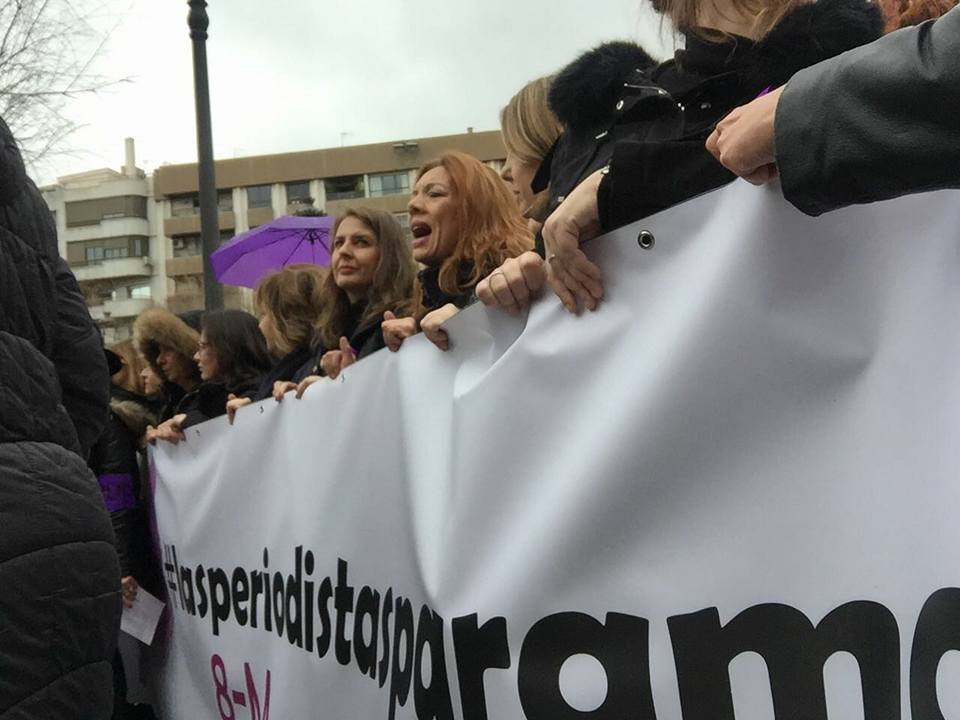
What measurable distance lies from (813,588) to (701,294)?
0.36 meters

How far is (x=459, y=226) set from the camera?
2.84 meters

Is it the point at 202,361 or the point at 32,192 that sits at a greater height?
the point at 32,192

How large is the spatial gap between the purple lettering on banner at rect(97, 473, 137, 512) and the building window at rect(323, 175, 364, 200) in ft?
197

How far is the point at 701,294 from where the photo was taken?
120 centimetres

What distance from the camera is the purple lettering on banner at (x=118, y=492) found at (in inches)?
155

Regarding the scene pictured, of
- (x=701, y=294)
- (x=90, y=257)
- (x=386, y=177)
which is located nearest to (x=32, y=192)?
(x=701, y=294)

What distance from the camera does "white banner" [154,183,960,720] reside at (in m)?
1.03

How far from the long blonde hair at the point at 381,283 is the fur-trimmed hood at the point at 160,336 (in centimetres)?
140

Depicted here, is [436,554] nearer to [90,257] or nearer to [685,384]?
[685,384]

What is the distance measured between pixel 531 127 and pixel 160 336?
8.86 feet

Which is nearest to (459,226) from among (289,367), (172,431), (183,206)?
(289,367)

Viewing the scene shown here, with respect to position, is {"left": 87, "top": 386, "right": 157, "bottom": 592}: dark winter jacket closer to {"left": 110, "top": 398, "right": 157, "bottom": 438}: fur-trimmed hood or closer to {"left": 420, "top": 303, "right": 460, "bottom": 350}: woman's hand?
{"left": 110, "top": 398, "right": 157, "bottom": 438}: fur-trimmed hood

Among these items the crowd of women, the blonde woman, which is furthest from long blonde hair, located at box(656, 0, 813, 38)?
the blonde woman

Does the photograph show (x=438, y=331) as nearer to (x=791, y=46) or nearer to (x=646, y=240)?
(x=646, y=240)
